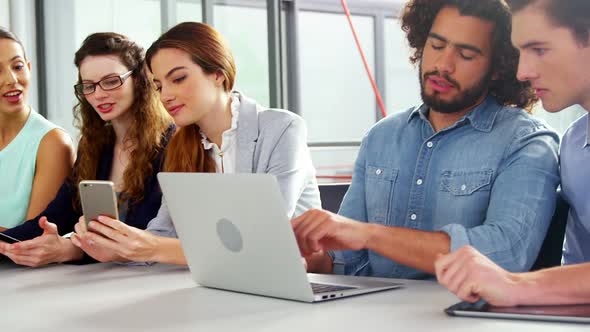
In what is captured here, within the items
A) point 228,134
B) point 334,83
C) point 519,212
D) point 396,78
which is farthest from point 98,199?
point 334,83

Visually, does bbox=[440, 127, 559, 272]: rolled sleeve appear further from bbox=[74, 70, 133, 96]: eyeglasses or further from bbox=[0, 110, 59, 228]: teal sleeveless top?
bbox=[0, 110, 59, 228]: teal sleeveless top

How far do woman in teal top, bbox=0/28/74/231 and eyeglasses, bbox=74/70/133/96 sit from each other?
0.32 meters

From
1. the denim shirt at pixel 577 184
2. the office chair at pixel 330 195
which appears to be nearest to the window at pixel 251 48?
the office chair at pixel 330 195

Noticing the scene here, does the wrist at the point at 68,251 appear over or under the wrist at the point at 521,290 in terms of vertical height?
under

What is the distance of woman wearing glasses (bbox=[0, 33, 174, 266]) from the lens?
251cm

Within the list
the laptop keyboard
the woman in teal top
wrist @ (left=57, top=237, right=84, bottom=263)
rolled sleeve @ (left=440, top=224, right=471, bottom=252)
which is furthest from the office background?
the woman in teal top

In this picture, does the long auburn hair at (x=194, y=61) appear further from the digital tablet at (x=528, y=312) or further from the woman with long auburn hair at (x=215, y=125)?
the digital tablet at (x=528, y=312)

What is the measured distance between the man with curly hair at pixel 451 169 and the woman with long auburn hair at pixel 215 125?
28cm

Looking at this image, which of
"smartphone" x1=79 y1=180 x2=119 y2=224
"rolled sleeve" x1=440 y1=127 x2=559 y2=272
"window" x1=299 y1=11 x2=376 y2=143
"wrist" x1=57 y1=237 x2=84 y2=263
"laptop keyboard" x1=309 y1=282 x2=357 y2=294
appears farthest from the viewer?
"window" x1=299 y1=11 x2=376 y2=143

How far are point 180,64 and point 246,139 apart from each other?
0.28 metres

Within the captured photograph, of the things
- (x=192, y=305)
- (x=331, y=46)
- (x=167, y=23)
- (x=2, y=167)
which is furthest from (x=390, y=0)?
(x=192, y=305)

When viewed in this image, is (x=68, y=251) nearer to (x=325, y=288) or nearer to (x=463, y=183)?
(x=325, y=288)

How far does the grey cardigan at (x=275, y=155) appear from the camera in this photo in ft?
7.51

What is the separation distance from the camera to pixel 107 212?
2.01m
